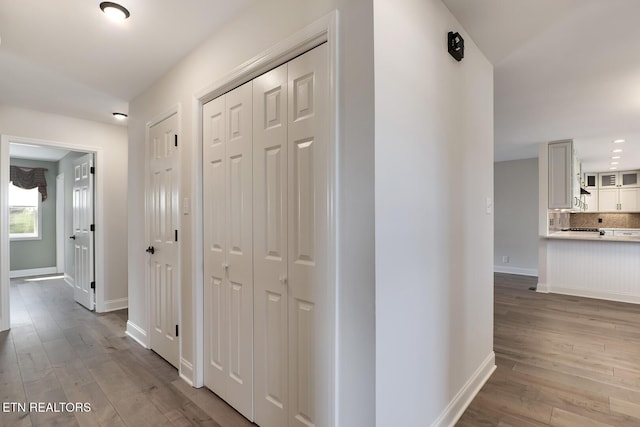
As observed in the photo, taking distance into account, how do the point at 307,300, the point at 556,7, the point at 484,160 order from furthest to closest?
the point at 484,160 < the point at 556,7 < the point at 307,300

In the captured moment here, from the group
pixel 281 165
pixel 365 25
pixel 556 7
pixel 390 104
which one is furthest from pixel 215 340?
pixel 556 7

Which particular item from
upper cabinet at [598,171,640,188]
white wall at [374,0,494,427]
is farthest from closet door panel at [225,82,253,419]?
upper cabinet at [598,171,640,188]

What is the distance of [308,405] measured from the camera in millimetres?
1533

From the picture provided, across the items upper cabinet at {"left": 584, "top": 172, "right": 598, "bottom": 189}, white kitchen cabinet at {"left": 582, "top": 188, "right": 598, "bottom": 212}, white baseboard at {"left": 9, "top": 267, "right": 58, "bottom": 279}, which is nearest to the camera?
white baseboard at {"left": 9, "top": 267, "right": 58, "bottom": 279}

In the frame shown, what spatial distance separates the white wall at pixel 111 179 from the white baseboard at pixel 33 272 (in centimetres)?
377

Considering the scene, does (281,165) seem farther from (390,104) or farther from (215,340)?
(215,340)

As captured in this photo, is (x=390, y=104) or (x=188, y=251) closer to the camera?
(x=390, y=104)

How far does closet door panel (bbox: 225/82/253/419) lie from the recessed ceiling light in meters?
0.76

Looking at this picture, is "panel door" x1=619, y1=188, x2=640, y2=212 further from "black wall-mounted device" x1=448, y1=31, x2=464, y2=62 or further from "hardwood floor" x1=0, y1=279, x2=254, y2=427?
"hardwood floor" x1=0, y1=279, x2=254, y2=427

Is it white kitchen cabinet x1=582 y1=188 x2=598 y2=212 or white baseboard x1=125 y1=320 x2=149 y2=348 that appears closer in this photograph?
white baseboard x1=125 y1=320 x2=149 y2=348

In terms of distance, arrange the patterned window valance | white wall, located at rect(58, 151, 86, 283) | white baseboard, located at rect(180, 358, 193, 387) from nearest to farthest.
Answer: white baseboard, located at rect(180, 358, 193, 387) → white wall, located at rect(58, 151, 86, 283) → the patterned window valance

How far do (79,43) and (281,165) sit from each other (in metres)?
1.91

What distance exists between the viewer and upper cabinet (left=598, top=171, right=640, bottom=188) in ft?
24.9

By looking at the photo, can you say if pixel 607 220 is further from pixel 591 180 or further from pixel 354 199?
pixel 354 199
